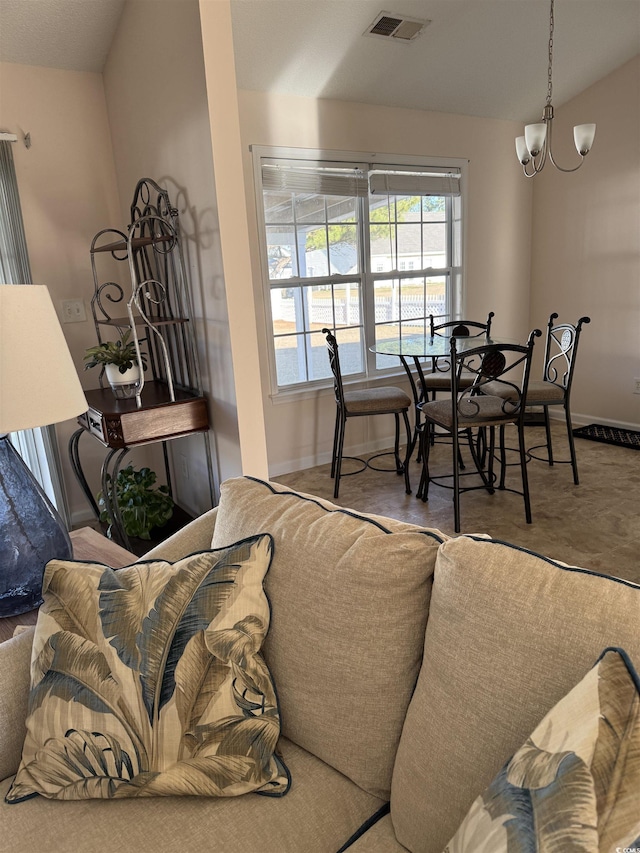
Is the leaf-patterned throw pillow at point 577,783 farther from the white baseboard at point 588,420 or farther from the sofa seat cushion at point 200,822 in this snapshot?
the white baseboard at point 588,420

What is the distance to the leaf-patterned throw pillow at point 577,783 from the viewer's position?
0.59 m

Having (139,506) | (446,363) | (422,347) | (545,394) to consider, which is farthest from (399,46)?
(139,506)

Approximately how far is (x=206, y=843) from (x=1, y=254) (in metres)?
2.69

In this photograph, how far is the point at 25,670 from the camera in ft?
3.78

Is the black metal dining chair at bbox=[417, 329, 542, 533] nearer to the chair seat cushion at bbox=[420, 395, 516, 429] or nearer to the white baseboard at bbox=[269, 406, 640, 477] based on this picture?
the chair seat cushion at bbox=[420, 395, 516, 429]

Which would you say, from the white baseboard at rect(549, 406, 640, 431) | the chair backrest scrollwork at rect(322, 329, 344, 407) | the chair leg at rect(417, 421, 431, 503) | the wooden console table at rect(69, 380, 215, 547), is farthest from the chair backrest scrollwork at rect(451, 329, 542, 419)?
Result: the white baseboard at rect(549, 406, 640, 431)

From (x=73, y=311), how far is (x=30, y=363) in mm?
1899

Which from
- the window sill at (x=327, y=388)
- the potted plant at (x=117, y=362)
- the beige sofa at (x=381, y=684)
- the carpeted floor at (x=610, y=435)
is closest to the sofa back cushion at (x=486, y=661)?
the beige sofa at (x=381, y=684)

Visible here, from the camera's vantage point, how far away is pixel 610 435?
4453 mm

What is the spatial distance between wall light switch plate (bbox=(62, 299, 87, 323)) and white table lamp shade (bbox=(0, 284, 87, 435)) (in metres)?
1.80

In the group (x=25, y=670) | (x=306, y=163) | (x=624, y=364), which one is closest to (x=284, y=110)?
(x=306, y=163)

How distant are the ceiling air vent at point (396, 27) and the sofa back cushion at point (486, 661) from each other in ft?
10.4

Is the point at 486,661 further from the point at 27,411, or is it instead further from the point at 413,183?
the point at 413,183

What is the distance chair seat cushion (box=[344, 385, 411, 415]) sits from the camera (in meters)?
3.62
